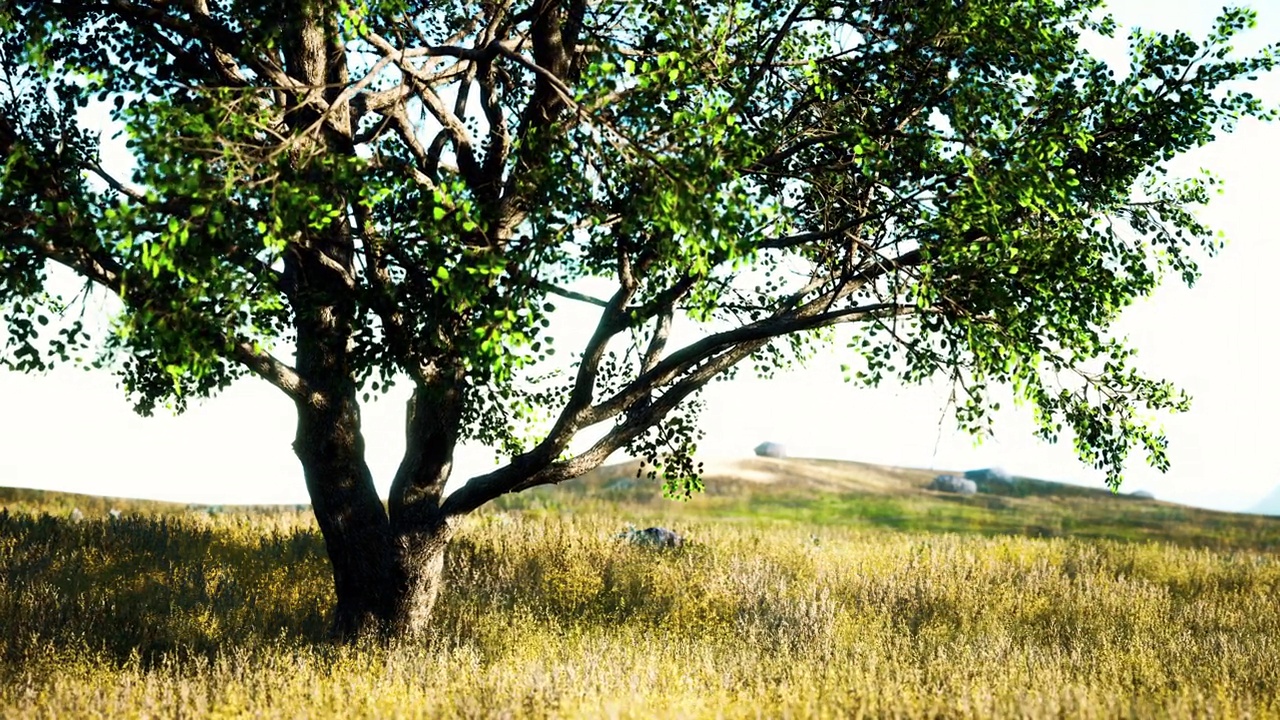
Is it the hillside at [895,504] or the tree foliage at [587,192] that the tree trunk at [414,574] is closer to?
the tree foliage at [587,192]

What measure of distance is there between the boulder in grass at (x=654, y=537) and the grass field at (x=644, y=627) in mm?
680

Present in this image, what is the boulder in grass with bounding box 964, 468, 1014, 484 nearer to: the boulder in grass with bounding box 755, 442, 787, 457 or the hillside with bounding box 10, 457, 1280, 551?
the hillside with bounding box 10, 457, 1280, 551

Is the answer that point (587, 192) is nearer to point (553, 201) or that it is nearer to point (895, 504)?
point (553, 201)

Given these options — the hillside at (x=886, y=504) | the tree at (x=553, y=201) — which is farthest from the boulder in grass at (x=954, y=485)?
the tree at (x=553, y=201)

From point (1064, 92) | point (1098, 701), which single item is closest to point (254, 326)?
point (1098, 701)

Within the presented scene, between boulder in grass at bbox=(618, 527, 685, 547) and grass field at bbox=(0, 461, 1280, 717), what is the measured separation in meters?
0.68

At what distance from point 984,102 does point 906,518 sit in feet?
85.5

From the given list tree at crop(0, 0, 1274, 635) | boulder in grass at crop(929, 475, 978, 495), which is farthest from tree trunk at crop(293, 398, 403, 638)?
boulder in grass at crop(929, 475, 978, 495)

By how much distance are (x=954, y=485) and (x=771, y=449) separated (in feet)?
28.2

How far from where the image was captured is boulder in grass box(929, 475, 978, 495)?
1588 inches

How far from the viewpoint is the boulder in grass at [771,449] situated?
45906 mm

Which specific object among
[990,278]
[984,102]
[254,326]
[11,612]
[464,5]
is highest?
[464,5]

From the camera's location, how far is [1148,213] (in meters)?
12.2

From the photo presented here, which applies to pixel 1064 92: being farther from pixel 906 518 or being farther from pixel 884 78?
pixel 906 518
